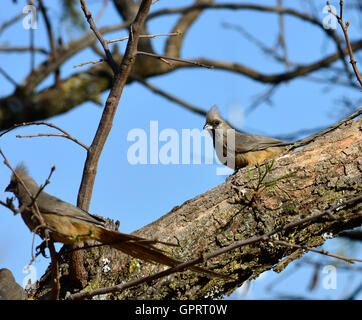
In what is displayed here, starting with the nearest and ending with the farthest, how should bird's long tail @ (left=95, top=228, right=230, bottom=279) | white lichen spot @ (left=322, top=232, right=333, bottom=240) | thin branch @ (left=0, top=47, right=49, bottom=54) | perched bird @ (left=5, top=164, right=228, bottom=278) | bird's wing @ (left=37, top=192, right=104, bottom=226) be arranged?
bird's long tail @ (left=95, top=228, right=230, bottom=279) < perched bird @ (left=5, top=164, right=228, bottom=278) < bird's wing @ (left=37, top=192, right=104, bottom=226) < white lichen spot @ (left=322, top=232, right=333, bottom=240) < thin branch @ (left=0, top=47, right=49, bottom=54)

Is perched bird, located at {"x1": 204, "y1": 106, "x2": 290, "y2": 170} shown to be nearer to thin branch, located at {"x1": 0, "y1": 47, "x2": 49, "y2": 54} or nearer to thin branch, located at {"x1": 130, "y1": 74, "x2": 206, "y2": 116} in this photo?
thin branch, located at {"x1": 130, "y1": 74, "x2": 206, "y2": 116}

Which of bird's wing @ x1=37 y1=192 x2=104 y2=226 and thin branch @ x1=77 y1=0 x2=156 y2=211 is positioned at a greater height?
thin branch @ x1=77 y1=0 x2=156 y2=211

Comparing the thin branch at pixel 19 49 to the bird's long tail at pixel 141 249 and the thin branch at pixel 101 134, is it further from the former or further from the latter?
the bird's long tail at pixel 141 249

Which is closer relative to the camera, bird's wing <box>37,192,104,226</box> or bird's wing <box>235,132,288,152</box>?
bird's wing <box>37,192,104,226</box>

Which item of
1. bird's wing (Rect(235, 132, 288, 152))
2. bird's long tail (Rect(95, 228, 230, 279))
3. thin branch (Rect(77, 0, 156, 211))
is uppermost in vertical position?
bird's wing (Rect(235, 132, 288, 152))

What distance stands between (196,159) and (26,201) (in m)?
2.52

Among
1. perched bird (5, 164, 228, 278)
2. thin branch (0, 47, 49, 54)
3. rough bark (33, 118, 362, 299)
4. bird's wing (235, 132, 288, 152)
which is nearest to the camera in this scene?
perched bird (5, 164, 228, 278)

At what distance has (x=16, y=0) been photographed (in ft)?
19.7

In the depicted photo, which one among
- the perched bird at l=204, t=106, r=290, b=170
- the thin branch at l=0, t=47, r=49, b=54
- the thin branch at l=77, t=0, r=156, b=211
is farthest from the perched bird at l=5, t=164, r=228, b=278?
the thin branch at l=0, t=47, r=49, b=54

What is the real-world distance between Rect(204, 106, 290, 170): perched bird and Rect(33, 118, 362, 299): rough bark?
7.12 ft

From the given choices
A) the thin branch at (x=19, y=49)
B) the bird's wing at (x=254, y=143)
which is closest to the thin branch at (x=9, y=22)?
the thin branch at (x=19, y=49)

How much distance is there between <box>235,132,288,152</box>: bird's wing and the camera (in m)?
6.13

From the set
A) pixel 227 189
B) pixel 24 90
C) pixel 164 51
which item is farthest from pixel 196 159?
pixel 164 51
